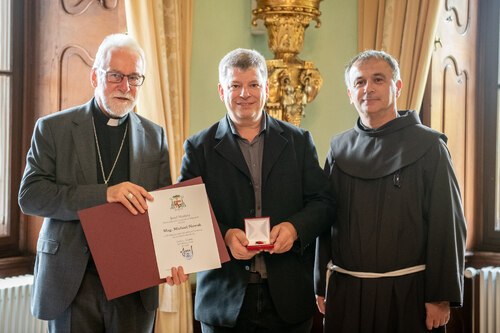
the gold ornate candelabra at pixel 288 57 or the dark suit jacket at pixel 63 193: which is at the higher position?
the gold ornate candelabra at pixel 288 57

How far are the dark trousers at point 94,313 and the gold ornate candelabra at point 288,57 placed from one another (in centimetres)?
164

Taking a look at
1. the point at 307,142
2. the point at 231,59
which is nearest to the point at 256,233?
the point at 307,142

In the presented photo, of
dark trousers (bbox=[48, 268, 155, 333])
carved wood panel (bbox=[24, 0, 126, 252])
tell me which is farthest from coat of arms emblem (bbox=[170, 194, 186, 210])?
carved wood panel (bbox=[24, 0, 126, 252])

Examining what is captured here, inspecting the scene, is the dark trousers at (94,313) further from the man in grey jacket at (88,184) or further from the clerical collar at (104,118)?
the clerical collar at (104,118)

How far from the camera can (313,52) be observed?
165 inches

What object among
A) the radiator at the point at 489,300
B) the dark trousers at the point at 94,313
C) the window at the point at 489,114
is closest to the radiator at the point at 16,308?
the dark trousers at the point at 94,313

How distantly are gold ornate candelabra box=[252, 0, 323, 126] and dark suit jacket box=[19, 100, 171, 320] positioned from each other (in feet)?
4.46

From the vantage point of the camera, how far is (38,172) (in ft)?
7.72

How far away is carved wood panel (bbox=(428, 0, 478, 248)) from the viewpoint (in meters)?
A: 4.09

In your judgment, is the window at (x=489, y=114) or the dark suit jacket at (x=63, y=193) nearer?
the dark suit jacket at (x=63, y=193)

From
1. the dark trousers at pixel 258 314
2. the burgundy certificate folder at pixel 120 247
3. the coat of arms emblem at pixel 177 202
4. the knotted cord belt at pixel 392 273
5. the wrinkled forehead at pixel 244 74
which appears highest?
the wrinkled forehead at pixel 244 74

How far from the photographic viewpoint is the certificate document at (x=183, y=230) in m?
2.36

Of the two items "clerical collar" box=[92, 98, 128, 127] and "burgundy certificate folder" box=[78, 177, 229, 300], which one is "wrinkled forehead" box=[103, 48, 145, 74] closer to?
"clerical collar" box=[92, 98, 128, 127]

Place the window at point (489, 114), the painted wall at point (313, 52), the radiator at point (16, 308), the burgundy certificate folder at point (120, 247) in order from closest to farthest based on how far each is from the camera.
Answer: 1. the burgundy certificate folder at point (120, 247)
2. the radiator at point (16, 308)
3. the painted wall at point (313, 52)
4. the window at point (489, 114)
